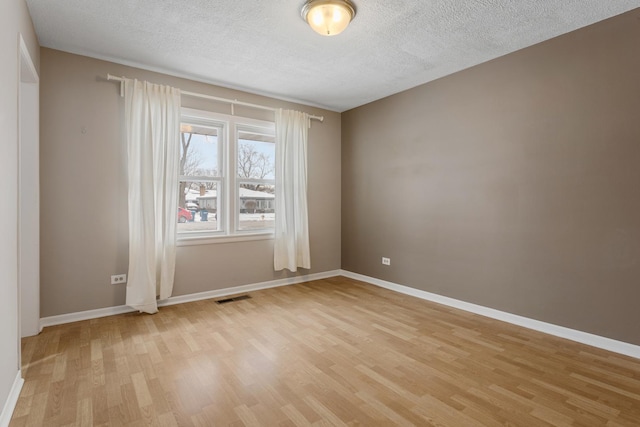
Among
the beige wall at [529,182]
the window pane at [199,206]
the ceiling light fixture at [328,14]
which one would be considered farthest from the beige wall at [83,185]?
the beige wall at [529,182]

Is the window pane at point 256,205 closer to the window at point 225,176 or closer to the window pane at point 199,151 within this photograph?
the window at point 225,176

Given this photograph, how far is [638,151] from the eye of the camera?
2627 millimetres

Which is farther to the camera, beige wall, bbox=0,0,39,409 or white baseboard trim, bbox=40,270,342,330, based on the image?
white baseboard trim, bbox=40,270,342,330

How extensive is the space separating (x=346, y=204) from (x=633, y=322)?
365 cm

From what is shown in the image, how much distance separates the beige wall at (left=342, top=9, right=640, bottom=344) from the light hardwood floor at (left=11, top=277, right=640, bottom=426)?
460mm

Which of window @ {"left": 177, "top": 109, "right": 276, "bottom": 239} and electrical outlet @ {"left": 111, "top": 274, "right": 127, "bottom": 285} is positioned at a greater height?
window @ {"left": 177, "top": 109, "right": 276, "bottom": 239}

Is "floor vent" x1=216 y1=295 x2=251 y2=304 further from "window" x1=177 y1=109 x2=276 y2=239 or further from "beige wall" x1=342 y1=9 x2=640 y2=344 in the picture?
"beige wall" x1=342 y1=9 x2=640 y2=344

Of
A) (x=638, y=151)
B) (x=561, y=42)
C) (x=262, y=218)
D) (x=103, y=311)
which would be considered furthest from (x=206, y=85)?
(x=638, y=151)

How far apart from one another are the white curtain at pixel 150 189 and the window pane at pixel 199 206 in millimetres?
338

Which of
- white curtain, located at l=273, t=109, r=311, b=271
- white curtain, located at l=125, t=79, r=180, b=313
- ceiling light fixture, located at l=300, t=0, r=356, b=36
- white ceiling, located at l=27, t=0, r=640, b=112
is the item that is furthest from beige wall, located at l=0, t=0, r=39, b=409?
white curtain, located at l=273, t=109, r=311, b=271

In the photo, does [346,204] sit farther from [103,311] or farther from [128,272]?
[103,311]

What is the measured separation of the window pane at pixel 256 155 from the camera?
461cm

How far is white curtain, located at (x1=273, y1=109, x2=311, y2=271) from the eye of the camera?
4.75 m
